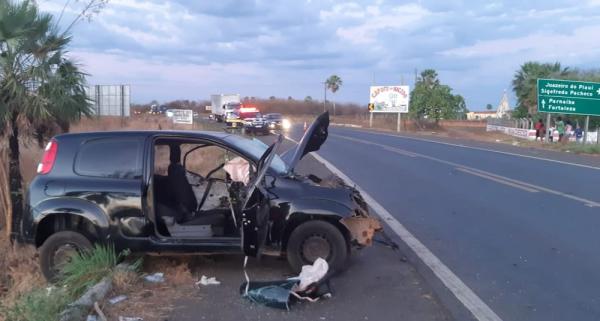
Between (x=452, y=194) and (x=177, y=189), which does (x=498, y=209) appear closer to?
(x=452, y=194)

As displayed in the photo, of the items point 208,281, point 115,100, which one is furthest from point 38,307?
point 115,100

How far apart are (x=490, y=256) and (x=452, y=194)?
5517mm

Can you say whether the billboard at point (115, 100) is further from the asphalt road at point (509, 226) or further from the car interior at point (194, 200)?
the car interior at point (194, 200)

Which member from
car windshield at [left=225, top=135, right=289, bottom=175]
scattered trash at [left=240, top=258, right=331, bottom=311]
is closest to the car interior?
car windshield at [left=225, top=135, right=289, bottom=175]

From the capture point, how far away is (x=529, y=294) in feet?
20.1

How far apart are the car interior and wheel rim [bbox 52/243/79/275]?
2.95 feet

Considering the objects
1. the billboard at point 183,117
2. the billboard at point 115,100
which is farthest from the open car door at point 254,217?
the billboard at point 115,100

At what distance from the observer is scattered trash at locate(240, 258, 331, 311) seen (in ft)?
18.2

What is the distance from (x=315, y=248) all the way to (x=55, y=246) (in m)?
2.72

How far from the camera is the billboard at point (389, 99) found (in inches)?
2753

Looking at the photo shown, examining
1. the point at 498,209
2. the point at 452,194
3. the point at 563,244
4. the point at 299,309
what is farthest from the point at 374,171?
the point at 299,309

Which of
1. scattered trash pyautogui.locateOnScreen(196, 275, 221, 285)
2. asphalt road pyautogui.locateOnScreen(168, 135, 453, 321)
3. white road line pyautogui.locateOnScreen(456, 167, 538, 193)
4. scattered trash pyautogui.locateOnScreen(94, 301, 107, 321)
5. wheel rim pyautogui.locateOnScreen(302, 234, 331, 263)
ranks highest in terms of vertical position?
wheel rim pyautogui.locateOnScreen(302, 234, 331, 263)

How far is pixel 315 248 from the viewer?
644 centimetres

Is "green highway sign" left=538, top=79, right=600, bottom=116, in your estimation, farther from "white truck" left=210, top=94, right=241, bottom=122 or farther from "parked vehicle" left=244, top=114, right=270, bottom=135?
"white truck" left=210, top=94, right=241, bottom=122
